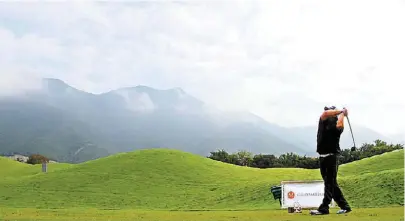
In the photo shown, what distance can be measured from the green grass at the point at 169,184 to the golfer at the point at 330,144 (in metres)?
12.1

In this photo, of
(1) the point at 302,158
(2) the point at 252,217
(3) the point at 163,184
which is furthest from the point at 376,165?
(1) the point at 302,158

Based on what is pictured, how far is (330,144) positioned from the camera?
42.8 feet

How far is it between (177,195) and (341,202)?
26.2 meters

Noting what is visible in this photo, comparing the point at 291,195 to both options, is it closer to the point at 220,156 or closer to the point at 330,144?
the point at 330,144

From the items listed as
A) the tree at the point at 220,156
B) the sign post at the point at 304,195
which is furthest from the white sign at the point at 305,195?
the tree at the point at 220,156

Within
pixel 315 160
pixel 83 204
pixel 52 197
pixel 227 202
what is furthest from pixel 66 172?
pixel 315 160

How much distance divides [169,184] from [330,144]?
30.8 metres

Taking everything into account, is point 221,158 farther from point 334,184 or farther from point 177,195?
point 334,184

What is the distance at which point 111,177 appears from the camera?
4475 cm

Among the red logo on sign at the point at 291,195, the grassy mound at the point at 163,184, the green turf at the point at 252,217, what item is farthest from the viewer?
the grassy mound at the point at 163,184

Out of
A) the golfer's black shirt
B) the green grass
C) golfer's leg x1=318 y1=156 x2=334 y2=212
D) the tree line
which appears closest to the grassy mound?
the green grass

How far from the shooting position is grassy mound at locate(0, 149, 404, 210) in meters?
29.3

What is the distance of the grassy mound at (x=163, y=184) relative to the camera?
29312mm

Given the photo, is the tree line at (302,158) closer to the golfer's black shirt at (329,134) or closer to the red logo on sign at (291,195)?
the red logo on sign at (291,195)
